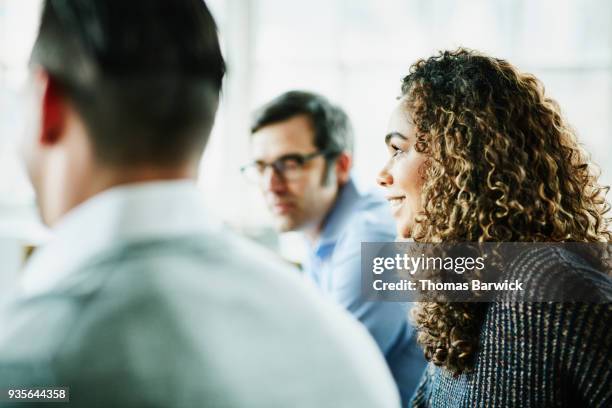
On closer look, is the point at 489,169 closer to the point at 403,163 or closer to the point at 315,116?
the point at 403,163

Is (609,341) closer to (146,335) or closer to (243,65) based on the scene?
(146,335)

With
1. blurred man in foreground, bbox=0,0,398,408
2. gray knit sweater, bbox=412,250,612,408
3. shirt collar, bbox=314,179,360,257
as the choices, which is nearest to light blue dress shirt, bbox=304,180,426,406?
shirt collar, bbox=314,179,360,257

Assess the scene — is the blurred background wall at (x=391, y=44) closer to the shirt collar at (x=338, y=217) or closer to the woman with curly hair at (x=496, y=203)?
the shirt collar at (x=338, y=217)

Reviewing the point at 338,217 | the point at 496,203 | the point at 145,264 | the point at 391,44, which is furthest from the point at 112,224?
the point at 391,44

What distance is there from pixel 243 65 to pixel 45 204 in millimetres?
2131

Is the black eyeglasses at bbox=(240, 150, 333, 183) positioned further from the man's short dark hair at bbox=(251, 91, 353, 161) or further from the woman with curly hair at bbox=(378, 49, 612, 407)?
the woman with curly hair at bbox=(378, 49, 612, 407)

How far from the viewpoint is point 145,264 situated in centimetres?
35

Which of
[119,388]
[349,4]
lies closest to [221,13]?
[349,4]

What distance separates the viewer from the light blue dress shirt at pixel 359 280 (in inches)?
40.4

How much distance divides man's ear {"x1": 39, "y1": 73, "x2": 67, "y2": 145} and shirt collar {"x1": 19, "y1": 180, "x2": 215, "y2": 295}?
0.18ft

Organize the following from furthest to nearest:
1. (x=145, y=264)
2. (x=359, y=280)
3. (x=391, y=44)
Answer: (x=391, y=44), (x=359, y=280), (x=145, y=264)

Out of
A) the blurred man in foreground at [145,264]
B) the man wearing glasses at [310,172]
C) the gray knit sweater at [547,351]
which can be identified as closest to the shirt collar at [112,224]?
the blurred man in foreground at [145,264]

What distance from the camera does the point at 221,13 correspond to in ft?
8.01

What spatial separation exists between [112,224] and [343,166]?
113 centimetres
